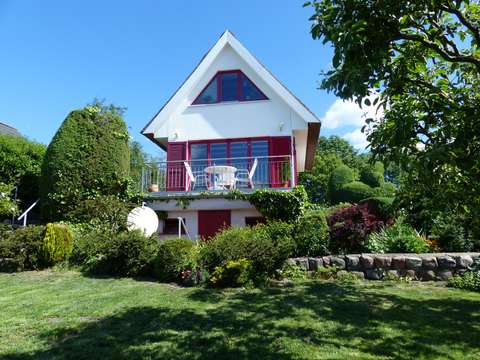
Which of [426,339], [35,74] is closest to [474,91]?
[426,339]

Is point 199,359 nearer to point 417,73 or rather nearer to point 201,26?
point 417,73

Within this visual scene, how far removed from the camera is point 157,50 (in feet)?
47.0

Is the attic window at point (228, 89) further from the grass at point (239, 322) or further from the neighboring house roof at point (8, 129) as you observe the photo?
the neighboring house roof at point (8, 129)

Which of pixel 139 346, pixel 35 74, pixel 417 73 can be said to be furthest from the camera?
pixel 35 74

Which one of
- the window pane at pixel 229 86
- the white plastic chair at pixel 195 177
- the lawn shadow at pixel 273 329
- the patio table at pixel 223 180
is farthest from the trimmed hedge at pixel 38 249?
the window pane at pixel 229 86

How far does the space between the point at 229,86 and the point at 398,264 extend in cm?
1011

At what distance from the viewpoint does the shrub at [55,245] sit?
868cm

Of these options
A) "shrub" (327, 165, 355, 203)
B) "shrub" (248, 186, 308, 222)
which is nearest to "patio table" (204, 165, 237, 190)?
"shrub" (248, 186, 308, 222)

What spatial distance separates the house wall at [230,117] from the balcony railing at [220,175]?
1.16 metres

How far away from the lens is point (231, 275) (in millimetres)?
6895

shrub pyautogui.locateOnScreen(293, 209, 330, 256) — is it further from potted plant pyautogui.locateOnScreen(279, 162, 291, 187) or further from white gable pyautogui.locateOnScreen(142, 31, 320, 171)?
white gable pyautogui.locateOnScreen(142, 31, 320, 171)

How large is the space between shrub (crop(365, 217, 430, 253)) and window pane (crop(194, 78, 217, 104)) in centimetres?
901

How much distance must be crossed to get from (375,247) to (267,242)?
2.82 m

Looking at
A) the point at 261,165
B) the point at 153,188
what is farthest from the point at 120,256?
the point at 261,165
